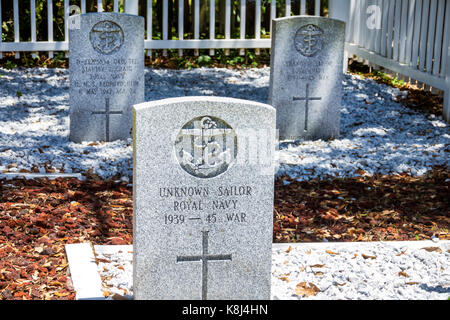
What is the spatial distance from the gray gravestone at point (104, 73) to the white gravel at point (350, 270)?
331cm

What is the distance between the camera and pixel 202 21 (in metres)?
12.9

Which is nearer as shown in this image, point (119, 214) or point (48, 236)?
point (48, 236)

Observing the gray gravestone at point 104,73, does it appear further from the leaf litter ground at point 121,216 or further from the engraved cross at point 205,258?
the engraved cross at point 205,258

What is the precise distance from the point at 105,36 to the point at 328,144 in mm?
2523

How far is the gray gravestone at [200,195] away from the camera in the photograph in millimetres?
3963

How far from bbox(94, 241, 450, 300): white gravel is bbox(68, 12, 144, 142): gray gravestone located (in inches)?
130

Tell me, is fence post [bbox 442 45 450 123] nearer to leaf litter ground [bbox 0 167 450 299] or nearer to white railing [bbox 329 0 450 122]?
white railing [bbox 329 0 450 122]

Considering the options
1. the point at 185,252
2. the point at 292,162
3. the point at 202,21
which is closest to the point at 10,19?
the point at 202,21

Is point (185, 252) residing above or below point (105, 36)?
below

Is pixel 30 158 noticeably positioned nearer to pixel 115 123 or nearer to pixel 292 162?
pixel 115 123

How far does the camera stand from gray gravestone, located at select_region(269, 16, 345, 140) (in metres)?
8.12

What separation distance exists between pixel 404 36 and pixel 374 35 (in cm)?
117

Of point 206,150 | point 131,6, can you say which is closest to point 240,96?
point 131,6

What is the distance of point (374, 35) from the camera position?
1134cm
